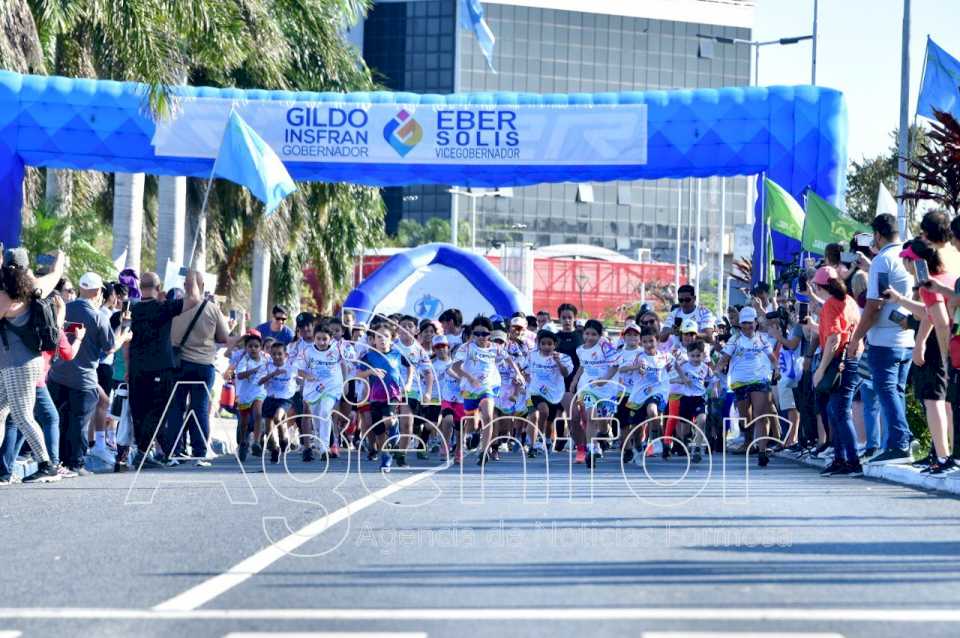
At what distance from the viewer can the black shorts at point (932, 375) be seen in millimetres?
13039

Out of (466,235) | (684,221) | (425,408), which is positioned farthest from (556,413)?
(684,221)

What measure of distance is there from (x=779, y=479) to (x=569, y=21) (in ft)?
415

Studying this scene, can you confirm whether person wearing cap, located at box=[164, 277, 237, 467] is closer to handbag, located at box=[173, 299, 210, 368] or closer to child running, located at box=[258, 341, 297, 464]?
handbag, located at box=[173, 299, 210, 368]

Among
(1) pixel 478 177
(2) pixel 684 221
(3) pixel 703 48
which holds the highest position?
(3) pixel 703 48

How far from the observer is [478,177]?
24.5 metres

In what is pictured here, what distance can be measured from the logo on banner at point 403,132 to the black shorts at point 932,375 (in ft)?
39.7

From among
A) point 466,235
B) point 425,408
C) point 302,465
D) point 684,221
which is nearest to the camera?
point 302,465

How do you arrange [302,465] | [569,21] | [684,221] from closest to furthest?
[302,465], [569,21], [684,221]

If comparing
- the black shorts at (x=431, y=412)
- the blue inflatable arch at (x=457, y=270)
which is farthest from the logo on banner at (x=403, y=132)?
the blue inflatable arch at (x=457, y=270)

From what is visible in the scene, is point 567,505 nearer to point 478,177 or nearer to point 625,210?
point 478,177

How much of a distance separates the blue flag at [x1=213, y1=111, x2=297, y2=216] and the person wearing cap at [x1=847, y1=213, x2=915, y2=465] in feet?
33.2

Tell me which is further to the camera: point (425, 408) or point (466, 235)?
point (466, 235)

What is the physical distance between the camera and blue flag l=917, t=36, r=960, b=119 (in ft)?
73.9

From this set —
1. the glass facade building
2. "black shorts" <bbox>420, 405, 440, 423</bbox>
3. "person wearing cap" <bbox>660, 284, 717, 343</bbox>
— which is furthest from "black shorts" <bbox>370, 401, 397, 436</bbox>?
the glass facade building
